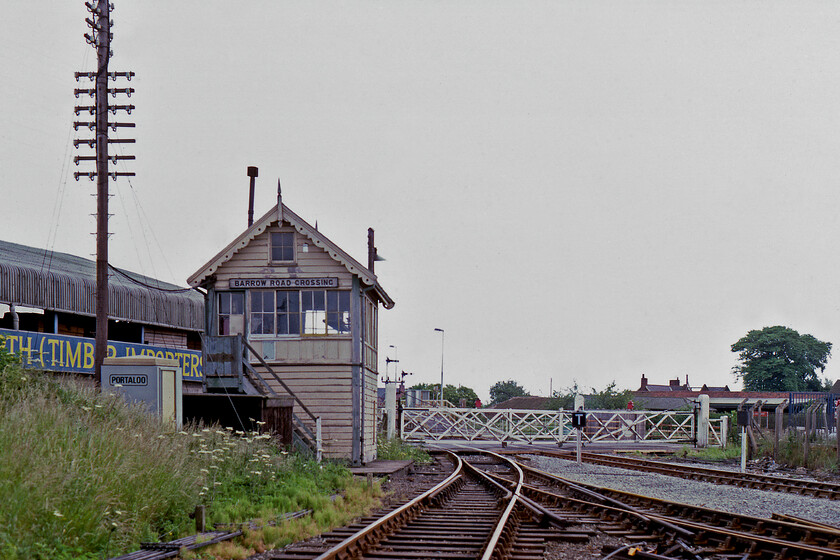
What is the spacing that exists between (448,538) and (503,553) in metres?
1.15

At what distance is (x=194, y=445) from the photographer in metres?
12.8

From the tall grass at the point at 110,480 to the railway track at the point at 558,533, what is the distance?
145cm

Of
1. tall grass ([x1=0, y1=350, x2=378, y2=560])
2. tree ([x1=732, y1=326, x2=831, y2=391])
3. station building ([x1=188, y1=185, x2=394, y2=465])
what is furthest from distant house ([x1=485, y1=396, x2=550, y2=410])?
tall grass ([x1=0, y1=350, x2=378, y2=560])

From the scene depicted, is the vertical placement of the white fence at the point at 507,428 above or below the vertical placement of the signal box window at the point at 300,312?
below

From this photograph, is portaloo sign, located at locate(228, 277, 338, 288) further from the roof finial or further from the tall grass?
the tall grass

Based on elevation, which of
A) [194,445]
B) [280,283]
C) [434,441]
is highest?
[280,283]

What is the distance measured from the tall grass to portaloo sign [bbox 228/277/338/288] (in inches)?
308

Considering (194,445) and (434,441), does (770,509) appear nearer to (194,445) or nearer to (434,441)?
(194,445)

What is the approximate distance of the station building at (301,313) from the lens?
21.4 metres

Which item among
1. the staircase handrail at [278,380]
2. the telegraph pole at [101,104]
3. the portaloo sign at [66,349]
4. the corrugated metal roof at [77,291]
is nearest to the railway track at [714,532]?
the staircase handrail at [278,380]

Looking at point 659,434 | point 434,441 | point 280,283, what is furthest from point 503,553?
point 659,434

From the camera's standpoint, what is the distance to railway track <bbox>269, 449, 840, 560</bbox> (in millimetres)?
8102

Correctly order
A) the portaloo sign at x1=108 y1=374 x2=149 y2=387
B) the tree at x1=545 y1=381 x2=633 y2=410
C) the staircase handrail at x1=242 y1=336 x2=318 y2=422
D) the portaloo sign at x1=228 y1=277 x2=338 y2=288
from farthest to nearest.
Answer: the tree at x1=545 y1=381 x2=633 y2=410, the portaloo sign at x1=228 y1=277 x2=338 y2=288, the staircase handrail at x1=242 y1=336 x2=318 y2=422, the portaloo sign at x1=108 y1=374 x2=149 y2=387

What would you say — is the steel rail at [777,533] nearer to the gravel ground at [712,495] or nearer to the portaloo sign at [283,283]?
the gravel ground at [712,495]
